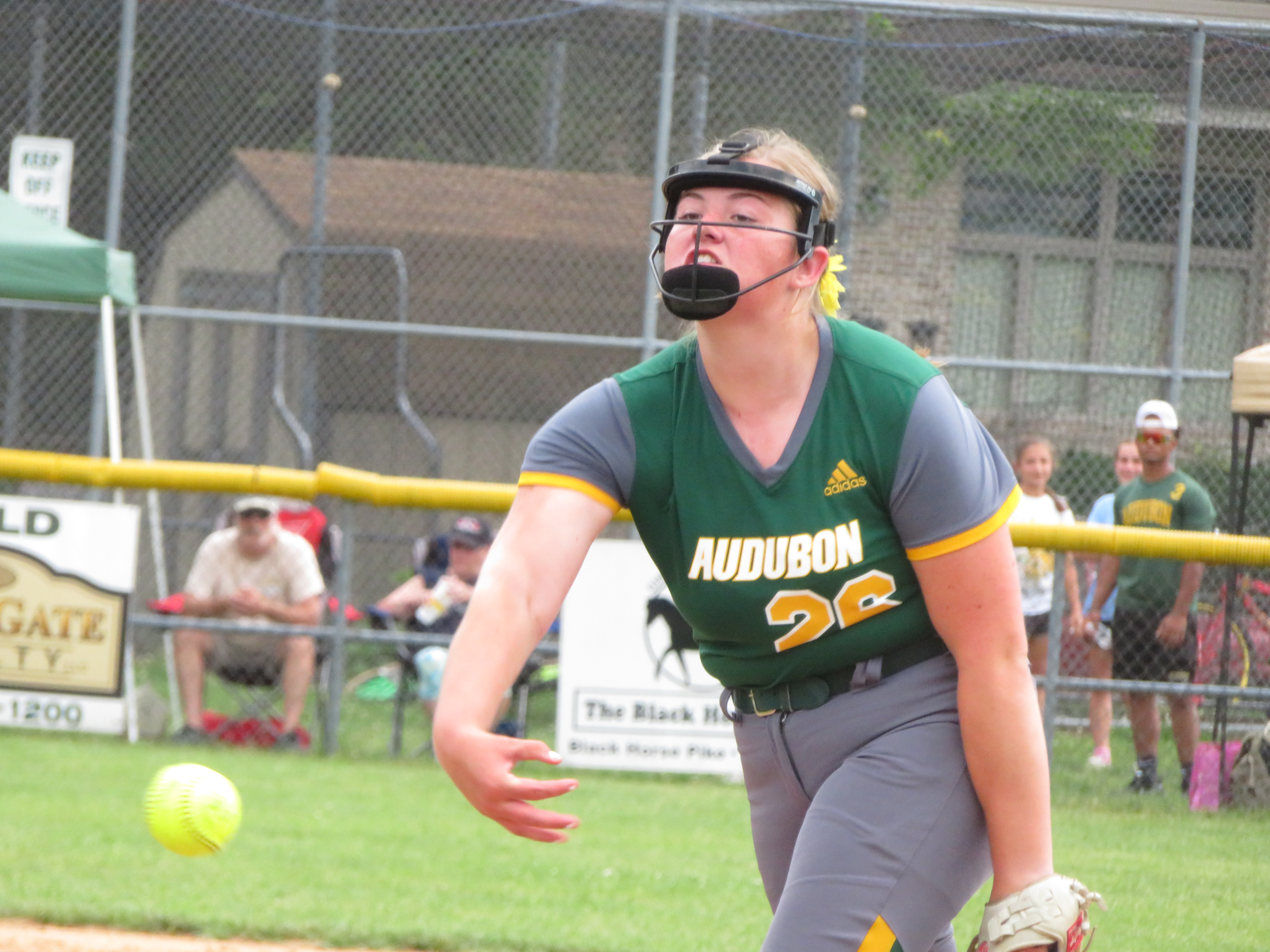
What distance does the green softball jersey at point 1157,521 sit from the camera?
270 inches

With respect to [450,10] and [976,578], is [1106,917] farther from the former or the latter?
[450,10]

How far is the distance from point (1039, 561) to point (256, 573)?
3994 mm

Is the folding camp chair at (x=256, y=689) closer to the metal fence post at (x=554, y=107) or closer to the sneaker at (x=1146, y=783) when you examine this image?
the metal fence post at (x=554, y=107)

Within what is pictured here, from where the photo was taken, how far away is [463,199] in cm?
909

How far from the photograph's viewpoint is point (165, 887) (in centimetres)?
480

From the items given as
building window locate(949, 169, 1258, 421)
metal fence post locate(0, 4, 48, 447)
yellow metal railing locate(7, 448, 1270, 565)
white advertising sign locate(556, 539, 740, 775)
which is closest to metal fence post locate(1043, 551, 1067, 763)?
yellow metal railing locate(7, 448, 1270, 565)

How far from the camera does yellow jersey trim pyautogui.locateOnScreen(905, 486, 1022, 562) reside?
215 cm

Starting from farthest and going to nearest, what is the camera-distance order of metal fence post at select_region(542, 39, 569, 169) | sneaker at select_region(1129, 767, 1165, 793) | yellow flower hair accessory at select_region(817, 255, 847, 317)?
metal fence post at select_region(542, 39, 569, 169) < sneaker at select_region(1129, 767, 1165, 793) < yellow flower hair accessory at select_region(817, 255, 847, 317)

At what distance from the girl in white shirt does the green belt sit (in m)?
5.03

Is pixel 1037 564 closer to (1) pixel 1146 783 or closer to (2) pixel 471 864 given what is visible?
(1) pixel 1146 783

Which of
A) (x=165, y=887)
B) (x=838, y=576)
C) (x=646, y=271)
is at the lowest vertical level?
(x=165, y=887)

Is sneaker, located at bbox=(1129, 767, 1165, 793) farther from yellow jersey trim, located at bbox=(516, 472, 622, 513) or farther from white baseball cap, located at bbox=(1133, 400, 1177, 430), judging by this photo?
yellow jersey trim, located at bbox=(516, 472, 622, 513)

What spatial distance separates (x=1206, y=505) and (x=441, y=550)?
4041mm

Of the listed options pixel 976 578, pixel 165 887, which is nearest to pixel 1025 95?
pixel 165 887
